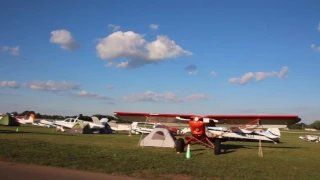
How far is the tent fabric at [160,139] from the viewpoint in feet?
58.6

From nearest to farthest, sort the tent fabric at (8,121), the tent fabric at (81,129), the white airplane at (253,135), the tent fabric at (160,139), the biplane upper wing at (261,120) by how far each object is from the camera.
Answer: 1. the biplane upper wing at (261,120)
2. the tent fabric at (160,139)
3. the white airplane at (253,135)
4. the tent fabric at (81,129)
5. the tent fabric at (8,121)

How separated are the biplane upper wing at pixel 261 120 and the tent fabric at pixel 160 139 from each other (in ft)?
9.35

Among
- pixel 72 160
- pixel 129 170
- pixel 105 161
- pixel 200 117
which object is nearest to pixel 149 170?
pixel 129 170

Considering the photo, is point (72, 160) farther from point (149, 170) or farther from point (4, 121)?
point (4, 121)

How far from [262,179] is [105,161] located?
5.40 m

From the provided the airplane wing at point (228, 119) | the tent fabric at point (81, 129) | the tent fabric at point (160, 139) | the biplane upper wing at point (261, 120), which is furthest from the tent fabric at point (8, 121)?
the biplane upper wing at point (261, 120)

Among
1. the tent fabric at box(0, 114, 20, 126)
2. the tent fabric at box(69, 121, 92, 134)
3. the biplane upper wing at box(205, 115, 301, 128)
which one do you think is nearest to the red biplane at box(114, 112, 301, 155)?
the biplane upper wing at box(205, 115, 301, 128)

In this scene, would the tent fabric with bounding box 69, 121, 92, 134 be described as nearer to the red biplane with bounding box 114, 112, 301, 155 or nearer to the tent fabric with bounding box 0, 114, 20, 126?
the tent fabric with bounding box 0, 114, 20, 126

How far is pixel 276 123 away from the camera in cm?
1662

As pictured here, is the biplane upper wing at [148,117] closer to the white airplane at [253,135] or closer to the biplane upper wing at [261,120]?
the biplane upper wing at [261,120]

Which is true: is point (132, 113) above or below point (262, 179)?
above

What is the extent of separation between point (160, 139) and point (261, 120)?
20.5ft

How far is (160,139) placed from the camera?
1806 centimetres

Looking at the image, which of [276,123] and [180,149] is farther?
[276,123]
